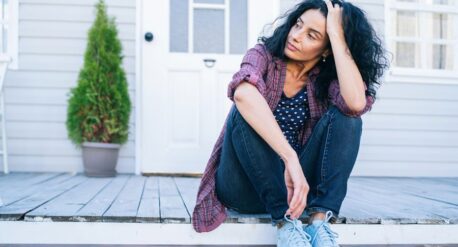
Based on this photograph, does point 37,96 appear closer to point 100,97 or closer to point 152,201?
point 100,97

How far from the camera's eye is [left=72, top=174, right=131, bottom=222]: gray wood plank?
5.02ft

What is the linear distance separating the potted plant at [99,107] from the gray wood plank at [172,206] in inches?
28.3

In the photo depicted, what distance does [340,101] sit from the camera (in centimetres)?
151

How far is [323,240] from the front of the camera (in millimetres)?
1362

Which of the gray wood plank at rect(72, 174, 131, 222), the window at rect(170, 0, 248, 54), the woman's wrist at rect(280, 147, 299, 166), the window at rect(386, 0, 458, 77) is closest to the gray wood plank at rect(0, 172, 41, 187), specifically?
the gray wood plank at rect(72, 174, 131, 222)

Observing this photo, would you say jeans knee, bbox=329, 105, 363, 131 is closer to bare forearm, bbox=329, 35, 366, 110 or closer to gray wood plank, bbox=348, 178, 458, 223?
bare forearm, bbox=329, 35, 366, 110

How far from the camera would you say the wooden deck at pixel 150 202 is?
1.56 meters

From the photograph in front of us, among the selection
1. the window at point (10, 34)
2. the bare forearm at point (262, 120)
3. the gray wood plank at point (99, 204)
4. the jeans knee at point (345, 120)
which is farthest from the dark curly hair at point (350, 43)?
the window at point (10, 34)

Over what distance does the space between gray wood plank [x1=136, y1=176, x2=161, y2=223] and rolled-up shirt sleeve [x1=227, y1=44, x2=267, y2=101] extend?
19.5 inches

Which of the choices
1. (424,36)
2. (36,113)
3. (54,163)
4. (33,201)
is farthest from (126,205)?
(424,36)

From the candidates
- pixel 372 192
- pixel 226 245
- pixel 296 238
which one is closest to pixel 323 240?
pixel 296 238

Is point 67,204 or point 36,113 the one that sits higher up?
point 36,113

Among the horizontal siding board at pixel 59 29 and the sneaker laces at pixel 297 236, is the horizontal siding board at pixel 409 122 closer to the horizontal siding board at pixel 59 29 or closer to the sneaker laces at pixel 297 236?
the horizontal siding board at pixel 59 29

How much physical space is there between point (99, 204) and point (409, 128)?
2835mm
